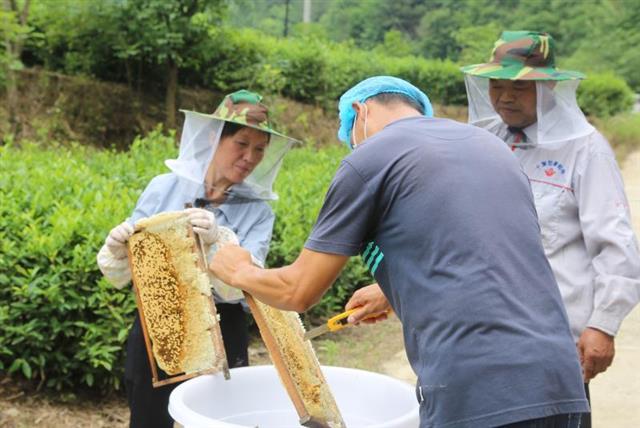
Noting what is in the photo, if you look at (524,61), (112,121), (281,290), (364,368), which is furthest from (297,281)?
(112,121)

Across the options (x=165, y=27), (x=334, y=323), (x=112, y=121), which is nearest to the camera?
(x=334, y=323)

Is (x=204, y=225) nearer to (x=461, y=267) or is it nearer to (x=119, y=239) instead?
(x=119, y=239)

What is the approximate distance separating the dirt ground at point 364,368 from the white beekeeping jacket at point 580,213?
227 cm

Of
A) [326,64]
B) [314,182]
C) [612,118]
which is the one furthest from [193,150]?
[612,118]

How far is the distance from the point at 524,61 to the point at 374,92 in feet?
3.72

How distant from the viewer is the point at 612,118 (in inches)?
1058

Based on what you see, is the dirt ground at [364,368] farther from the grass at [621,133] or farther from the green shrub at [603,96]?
the green shrub at [603,96]

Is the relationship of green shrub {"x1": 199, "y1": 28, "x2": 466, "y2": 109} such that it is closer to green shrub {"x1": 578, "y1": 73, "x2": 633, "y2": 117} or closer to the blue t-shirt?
green shrub {"x1": 578, "y1": 73, "x2": 633, "y2": 117}

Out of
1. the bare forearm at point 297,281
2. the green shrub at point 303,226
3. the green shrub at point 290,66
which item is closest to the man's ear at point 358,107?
the bare forearm at point 297,281

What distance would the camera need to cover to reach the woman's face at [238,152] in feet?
11.8

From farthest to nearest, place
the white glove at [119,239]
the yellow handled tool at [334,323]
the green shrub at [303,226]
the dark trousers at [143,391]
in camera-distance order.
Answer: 1. the green shrub at [303,226]
2. the dark trousers at [143,391]
3. the white glove at [119,239]
4. the yellow handled tool at [334,323]

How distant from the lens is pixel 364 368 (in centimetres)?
611

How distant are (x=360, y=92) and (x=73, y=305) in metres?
2.56

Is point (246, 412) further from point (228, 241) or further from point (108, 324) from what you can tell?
point (108, 324)
